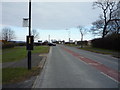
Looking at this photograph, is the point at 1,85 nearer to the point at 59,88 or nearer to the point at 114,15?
the point at 59,88

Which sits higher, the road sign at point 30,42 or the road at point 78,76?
the road sign at point 30,42

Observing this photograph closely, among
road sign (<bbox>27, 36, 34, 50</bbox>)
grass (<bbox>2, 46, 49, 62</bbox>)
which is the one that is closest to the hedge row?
grass (<bbox>2, 46, 49, 62</bbox>)

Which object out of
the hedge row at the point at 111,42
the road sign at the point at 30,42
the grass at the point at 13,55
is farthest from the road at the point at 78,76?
the hedge row at the point at 111,42


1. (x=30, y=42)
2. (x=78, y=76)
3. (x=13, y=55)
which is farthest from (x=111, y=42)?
(x=78, y=76)

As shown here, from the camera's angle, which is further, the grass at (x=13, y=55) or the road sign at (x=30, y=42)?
the grass at (x=13, y=55)

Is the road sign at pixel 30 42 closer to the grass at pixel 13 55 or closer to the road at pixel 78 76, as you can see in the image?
the road at pixel 78 76

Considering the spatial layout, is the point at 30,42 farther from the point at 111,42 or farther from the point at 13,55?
the point at 111,42

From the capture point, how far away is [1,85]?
322 inches

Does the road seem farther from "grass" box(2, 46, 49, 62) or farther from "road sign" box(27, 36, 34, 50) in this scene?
"grass" box(2, 46, 49, 62)

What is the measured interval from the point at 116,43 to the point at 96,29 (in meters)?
18.6

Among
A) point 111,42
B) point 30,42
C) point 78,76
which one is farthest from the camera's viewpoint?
point 111,42

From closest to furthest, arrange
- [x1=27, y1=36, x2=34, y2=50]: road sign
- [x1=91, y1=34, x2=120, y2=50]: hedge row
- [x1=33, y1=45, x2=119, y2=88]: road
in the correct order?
[x1=33, y1=45, x2=119, y2=88]: road
[x1=27, y1=36, x2=34, y2=50]: road sign
[x1=91, y1=34, x2=120, y2=50]: hedge row

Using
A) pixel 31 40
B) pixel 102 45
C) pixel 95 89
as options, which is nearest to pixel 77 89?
pixel 95 89

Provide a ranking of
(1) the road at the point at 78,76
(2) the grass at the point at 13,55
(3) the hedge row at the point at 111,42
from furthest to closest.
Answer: (3) the hedge row at the point at 111,42, (2) the grass at the point at 13,55, (1) the road at the point at 78,76
